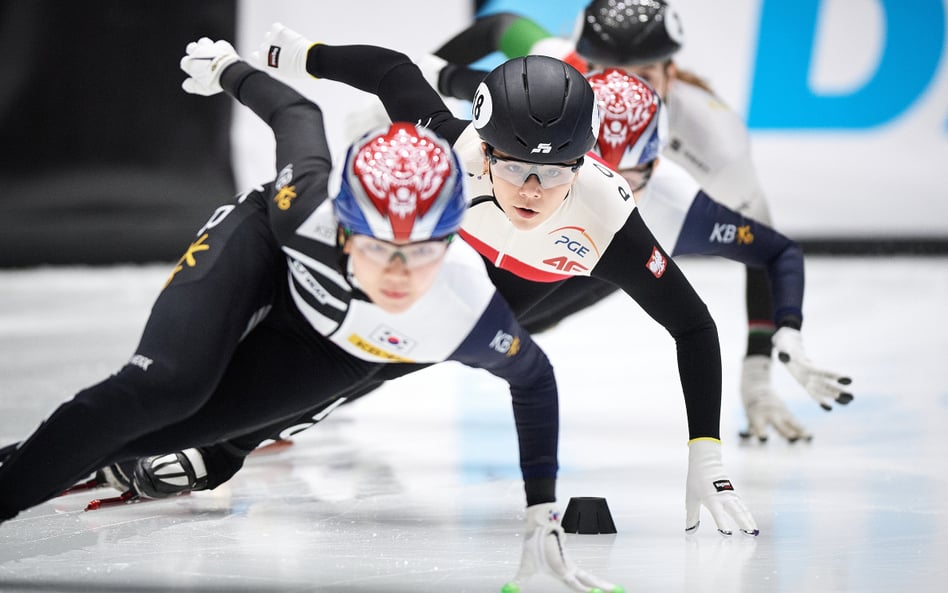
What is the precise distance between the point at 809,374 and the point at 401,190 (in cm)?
213

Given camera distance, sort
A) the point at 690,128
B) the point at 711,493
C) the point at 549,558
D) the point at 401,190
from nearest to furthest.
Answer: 1. the point at 401,190
2. the point at 549,558
3. the point at 711,493
4. the point at 690,128

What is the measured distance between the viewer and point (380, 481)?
4.57 m

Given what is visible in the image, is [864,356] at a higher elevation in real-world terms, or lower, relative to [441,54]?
lower

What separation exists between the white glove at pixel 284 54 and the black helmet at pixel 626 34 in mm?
1406

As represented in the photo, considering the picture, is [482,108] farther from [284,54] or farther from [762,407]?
[762,407]

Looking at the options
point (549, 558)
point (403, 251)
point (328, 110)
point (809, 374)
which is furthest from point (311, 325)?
point (328, 110)

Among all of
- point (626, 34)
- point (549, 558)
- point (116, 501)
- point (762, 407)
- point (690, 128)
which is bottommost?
point (762, 407)

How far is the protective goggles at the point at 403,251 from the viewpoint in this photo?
302cm

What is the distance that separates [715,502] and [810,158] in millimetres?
6329

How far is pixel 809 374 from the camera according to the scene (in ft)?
14.9

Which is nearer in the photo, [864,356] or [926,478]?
[926,478]

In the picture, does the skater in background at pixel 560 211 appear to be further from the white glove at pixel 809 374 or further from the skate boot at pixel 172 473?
the white glove at pixel 809 374

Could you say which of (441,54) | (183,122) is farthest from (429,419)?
(183,122)

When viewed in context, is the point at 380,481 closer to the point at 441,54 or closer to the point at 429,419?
the point at 429,419
